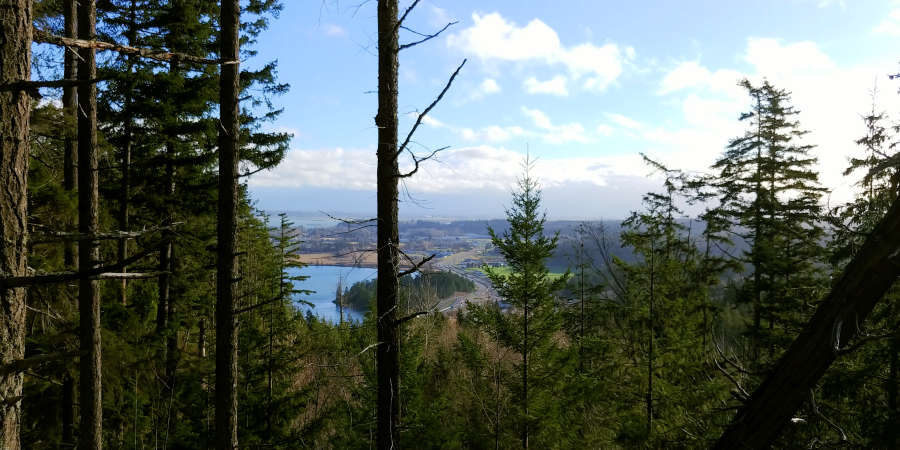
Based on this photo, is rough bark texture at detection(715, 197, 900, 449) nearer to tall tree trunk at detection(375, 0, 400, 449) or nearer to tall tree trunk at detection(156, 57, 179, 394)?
tall tree trunk at detection(375, 0, 400, 449)

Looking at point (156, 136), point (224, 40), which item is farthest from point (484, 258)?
point (156, 136)

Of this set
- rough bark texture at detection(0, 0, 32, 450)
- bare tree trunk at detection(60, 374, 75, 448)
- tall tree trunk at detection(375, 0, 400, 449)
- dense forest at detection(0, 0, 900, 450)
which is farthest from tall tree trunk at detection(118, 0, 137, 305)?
tall tree trunk at detection(375, 0, 400, 449)

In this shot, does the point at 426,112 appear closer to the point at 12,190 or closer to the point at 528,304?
the point at 12,190

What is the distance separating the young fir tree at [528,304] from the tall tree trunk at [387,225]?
562 cm

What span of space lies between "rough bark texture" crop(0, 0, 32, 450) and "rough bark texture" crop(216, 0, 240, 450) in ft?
9.01

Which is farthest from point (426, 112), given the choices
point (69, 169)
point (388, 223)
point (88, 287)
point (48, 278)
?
point (69, 169)

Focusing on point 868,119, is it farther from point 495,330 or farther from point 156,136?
point 156,136

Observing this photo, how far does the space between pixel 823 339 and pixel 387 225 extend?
3.10m

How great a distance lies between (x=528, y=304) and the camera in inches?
384

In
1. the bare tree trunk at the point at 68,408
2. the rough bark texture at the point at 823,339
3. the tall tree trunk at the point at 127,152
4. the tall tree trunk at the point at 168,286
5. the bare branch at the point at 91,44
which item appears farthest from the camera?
the tall tree trunk at the point at 168,286

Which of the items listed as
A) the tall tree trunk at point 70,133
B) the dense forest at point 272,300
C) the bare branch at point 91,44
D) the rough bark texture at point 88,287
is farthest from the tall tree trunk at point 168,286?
the bare branch at point 91,44

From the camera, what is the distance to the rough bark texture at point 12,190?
2568mm

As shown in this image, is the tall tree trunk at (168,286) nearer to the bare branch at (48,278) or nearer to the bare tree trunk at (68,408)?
the bare tree trunk at (68,408)

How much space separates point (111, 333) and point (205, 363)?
7.93ft
